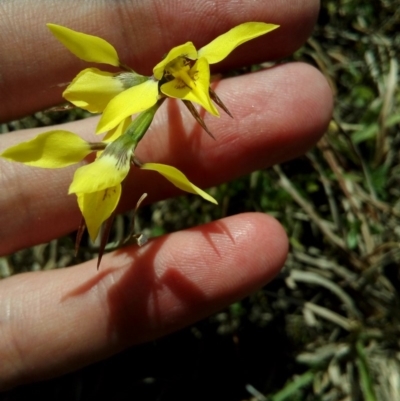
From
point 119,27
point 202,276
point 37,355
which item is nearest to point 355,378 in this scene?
point 202,276

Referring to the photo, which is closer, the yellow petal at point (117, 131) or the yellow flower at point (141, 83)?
the yellow flower at point (141, 83)

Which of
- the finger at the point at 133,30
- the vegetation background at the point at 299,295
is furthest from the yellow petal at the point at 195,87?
the vegetation background at the point at 299,295

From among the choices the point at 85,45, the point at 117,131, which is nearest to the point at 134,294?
the point at 117,131

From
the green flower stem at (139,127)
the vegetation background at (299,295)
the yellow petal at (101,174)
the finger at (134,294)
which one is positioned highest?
the green flower stem at (139,127)

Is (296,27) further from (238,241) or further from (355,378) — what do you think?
(355,378)

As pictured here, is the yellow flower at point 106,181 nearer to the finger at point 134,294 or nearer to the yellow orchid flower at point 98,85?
the yellow orchid flower at point 98,85

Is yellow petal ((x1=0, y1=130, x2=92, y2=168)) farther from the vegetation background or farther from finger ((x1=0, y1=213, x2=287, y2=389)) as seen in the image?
the vegetation background

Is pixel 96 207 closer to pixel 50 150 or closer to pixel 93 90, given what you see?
pixel 50 150

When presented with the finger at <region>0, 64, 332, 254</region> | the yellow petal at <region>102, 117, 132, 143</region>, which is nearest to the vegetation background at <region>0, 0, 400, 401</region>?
the finger at <region>0, 64, 332, 254</region>
